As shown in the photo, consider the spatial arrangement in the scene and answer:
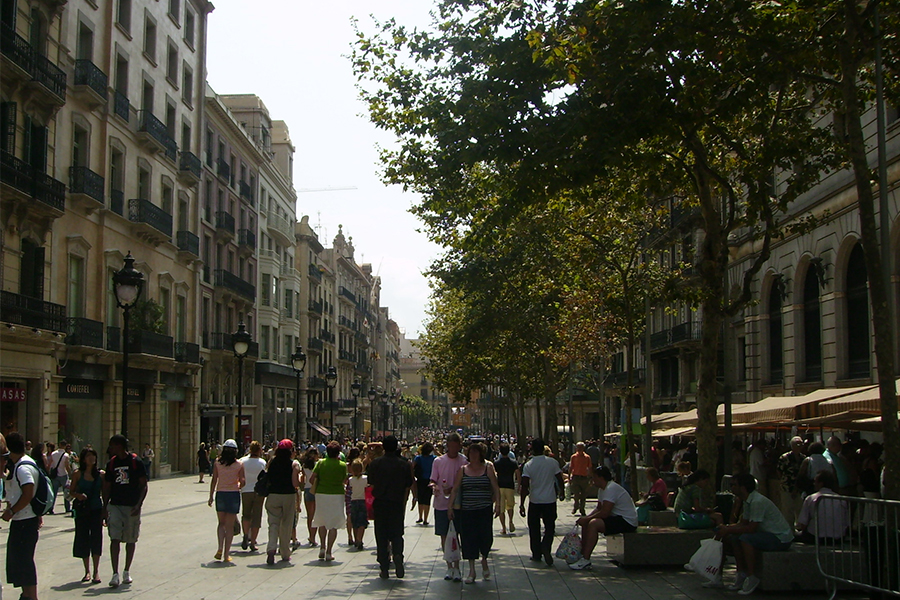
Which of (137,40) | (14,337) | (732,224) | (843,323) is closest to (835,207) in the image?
(843,323)

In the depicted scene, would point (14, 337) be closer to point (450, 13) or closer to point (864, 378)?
point (450, 13)

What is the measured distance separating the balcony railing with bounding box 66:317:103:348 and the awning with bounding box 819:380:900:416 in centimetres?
2259

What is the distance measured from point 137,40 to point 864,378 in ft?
89.1

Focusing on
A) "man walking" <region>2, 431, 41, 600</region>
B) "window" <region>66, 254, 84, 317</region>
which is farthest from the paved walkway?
"window" <region>66, 254, 84, 317</region>

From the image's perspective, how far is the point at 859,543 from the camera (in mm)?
9695

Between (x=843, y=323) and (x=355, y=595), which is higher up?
(x=843, y=323)

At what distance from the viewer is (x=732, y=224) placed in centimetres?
Result: 1628

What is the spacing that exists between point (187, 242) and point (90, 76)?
11.6 metres

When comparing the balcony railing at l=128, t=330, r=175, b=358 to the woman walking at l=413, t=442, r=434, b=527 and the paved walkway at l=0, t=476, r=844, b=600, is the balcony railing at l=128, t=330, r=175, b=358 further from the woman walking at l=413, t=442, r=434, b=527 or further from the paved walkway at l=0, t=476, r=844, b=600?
the paved walkway at l=0, t=476, r=844, b=600

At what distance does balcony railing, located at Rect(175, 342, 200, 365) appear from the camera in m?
41.1

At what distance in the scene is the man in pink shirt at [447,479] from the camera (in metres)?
13.1

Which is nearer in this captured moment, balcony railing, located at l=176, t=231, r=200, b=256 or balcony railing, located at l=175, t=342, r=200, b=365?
balcony railing, located at l=175, t=342, r=200, b=365

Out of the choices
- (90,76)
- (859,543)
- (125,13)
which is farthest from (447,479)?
(125,13)

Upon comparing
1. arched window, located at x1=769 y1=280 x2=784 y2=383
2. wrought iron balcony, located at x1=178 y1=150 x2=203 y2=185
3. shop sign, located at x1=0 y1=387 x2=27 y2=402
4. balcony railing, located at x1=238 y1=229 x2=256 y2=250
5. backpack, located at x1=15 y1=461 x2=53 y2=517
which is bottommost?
backpack, located at x1=15 y1=461 x2=53 y2=517
